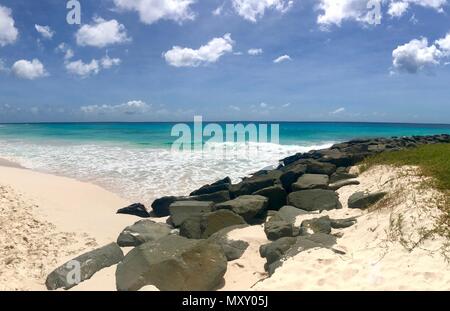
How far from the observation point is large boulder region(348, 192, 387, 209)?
885 cm

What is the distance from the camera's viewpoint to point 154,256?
6281 mm

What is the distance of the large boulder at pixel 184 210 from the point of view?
9.84 m

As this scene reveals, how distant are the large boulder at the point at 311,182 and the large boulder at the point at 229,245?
151 inches

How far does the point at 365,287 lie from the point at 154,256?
3208 mm

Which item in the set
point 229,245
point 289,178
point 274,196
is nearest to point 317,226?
point 229,245

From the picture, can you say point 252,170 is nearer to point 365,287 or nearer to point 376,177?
point 376,177

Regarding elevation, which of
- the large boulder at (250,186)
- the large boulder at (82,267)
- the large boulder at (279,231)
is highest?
the large boulder at (250,186)

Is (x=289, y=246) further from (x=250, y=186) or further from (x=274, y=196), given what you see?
(x=250, y=186)
